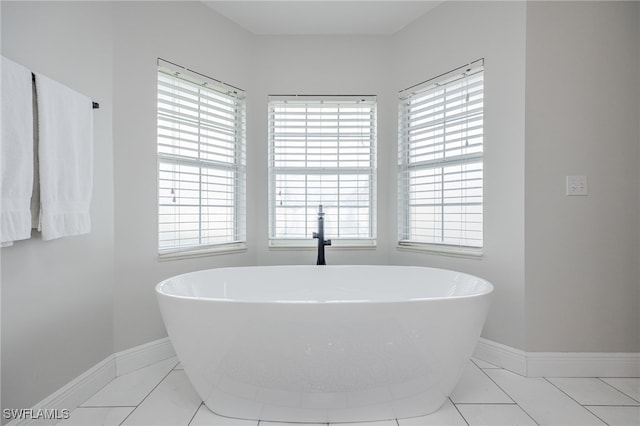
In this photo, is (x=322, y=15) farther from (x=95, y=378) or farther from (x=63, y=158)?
(x=95, y=378)

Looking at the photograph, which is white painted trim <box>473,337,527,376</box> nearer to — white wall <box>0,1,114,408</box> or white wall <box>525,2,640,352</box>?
white wall <box>525,2,640,352</box>

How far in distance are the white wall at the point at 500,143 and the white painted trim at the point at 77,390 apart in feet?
7.40

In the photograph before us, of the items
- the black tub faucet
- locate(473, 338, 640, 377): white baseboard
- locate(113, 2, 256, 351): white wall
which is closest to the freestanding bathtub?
locate(113, 2, 256, 351): white wall

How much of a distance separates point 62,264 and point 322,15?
235 centimetres

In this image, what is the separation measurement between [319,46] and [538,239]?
2152 millimetres

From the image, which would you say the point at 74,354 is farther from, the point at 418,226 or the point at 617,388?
the point at 617,388

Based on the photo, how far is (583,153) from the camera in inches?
80.2

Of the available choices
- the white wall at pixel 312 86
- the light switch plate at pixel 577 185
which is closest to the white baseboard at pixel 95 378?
the white wall at pixel 312 86

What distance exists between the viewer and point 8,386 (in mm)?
1406

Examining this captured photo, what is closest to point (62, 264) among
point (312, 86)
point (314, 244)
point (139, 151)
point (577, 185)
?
point (139, 151)

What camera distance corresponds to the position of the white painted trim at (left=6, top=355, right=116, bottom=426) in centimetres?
155

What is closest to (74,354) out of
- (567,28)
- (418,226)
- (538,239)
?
(418,226)

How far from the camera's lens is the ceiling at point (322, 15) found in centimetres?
251

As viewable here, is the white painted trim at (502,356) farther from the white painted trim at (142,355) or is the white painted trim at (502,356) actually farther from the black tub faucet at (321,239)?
the white painted trim at (142,355)
